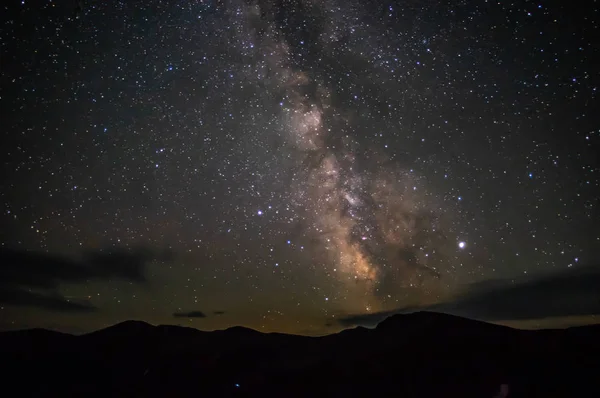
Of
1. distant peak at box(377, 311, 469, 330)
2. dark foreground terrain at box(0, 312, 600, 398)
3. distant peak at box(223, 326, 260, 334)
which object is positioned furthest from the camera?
distant peak at box(223, 326, 260, 334)

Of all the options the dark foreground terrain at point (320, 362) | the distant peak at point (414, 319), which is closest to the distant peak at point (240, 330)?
the dark foreground terrain at point (320, 362)

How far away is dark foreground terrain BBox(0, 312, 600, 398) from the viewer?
3152cm

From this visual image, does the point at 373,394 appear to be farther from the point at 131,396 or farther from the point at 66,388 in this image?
the point at 66,388

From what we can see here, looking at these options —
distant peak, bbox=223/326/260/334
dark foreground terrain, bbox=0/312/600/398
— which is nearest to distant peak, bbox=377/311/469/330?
dark foreground terrain, bbox=0/312/600/398

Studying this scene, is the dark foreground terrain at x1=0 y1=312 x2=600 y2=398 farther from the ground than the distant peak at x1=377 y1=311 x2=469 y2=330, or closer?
closer

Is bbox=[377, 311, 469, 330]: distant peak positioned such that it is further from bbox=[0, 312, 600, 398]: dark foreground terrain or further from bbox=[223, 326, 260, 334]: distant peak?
bbox=[223, 326, 260, 334]: distant peak

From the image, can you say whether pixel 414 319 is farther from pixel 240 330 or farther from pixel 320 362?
pixel 240 330

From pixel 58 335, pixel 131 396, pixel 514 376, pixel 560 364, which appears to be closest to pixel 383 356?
pixel 514 376

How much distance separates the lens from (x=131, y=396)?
3431 centimetres

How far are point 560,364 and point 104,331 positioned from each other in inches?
2141

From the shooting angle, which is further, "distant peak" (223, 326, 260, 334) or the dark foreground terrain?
"distant peak" (223, 326, 260, 334)

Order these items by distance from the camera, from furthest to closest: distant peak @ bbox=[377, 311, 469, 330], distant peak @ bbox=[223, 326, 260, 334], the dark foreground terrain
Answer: distant peak @ bbox=[223, 326, 260, 334], distant peak @ bbox=[377, 311, 469, 330], the dark foreground terrain

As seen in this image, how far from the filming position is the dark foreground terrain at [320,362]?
1241 inches

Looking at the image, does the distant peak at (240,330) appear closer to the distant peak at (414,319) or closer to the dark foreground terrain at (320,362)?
the dark foreground terrain at (320,362)
